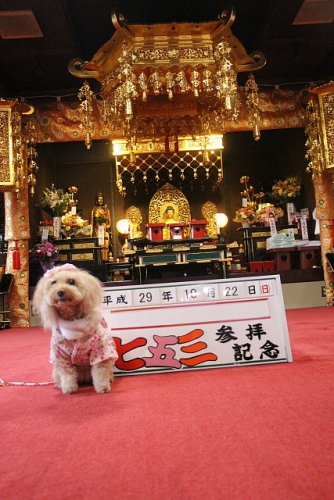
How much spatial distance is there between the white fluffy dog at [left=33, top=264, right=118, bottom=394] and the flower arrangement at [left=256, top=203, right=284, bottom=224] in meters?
5.32

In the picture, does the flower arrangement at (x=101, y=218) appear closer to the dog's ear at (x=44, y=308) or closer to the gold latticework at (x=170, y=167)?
the gold latticework at (x=170, y=167)

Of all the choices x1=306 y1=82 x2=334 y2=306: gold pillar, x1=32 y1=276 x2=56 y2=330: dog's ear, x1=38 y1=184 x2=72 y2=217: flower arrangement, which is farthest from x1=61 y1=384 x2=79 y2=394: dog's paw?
x1=38 y1=184 x2=72 y2=217: flower arrangement

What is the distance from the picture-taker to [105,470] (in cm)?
113

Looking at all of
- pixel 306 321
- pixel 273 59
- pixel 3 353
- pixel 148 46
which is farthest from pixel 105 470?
pixel 273 59

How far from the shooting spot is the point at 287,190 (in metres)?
7.25

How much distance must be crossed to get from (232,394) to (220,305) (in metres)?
0.67

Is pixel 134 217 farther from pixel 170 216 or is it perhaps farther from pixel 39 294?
pixel 39 294

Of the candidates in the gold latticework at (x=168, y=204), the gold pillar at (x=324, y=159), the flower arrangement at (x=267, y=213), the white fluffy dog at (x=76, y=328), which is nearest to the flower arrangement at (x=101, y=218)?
the gold latticework at (x=168, y=204)

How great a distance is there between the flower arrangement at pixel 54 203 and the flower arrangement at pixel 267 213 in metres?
3.23

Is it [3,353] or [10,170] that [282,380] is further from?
[10,170]

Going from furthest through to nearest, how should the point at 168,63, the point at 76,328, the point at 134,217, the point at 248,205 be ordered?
the point at 134,217 → the point at 248,205 → the point at 168,63 → the point at 76,328

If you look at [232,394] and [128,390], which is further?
[128,390]

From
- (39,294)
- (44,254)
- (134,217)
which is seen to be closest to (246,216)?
(134,217)

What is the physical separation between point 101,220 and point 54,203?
2.92 feet
